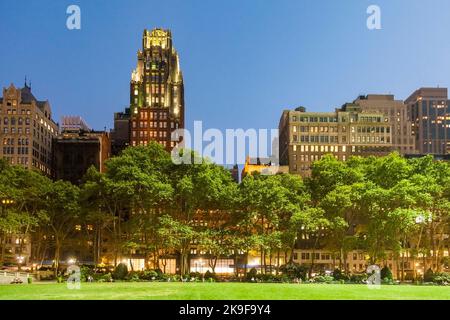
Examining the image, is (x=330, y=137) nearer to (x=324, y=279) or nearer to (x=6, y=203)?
(x=324, y=279)

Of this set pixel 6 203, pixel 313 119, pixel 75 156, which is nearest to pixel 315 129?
pixel 313 119

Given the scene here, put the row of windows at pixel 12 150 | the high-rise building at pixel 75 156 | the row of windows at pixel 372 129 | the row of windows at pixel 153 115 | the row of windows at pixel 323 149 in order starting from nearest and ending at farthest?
1. the row of windows at pixel 12 150
2. the row of windows at pixel 323 149
3. the row of windows at pixel 372 129
4. the high-rise building at pixel 75 156
5. the row of windows at pixel 153 115

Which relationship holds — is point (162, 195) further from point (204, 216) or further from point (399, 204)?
point (399, 204)

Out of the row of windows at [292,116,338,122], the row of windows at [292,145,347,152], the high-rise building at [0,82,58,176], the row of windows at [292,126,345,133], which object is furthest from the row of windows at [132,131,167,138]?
the row of windows at [292,145,347,152]

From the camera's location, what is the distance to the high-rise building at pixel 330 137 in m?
160

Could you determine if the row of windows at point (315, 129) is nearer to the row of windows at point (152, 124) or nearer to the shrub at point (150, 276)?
the row of windows at point (152, 124)

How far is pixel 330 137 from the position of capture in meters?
162

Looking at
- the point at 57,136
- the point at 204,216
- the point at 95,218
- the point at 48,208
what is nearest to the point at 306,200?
the point at 204,216

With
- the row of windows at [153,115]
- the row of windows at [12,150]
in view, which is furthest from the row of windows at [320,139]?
the row of windows at [12,150]

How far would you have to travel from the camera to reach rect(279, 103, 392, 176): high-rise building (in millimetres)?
160125

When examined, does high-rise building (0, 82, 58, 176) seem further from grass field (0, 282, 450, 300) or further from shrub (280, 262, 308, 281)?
grass field (0, 282, 450, 300)

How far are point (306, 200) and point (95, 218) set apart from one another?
90.3 ft

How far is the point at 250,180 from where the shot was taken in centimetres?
8400

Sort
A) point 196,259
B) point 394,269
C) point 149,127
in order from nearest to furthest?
point 394,269, point 196,259, point 149,127
